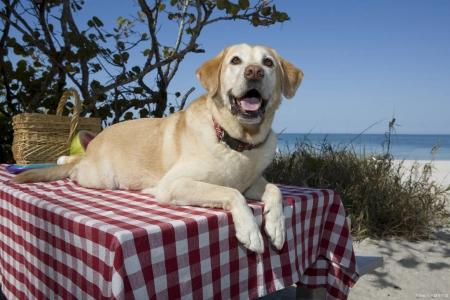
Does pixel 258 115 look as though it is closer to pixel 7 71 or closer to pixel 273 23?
pixel 273 23

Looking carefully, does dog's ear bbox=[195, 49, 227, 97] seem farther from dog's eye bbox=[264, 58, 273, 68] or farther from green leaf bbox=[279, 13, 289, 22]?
green leaf bbox=[279, 13, 289, 22]

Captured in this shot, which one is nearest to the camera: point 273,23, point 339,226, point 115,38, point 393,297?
point 339,226

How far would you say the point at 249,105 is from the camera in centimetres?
221

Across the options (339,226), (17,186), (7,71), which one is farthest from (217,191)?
(7,71)

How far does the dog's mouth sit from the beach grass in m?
→ 2.72

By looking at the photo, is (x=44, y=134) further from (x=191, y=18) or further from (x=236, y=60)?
(x=191, y=18)

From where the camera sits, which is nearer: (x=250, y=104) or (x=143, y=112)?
(x=250, y=104)

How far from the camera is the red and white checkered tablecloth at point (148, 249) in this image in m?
1.38

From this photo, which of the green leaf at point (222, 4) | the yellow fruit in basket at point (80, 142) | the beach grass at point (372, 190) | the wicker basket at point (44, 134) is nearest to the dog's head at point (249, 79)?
the yellow fruit in basket at point (80, 142)

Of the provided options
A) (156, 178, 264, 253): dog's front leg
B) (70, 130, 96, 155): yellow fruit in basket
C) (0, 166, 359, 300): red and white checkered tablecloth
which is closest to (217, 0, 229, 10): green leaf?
(70, 130, 96, 155): yellow fruit in basket

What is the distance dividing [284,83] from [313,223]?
917 millimetres

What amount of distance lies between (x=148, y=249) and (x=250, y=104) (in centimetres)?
114

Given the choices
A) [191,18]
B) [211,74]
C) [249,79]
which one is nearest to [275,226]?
[249,79]

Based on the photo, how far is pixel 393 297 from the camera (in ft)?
10.2
